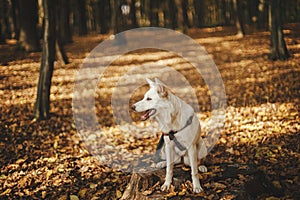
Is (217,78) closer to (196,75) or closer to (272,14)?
(196,75)

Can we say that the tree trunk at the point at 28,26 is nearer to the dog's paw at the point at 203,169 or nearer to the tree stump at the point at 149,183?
the tree stump at the point at 149,183

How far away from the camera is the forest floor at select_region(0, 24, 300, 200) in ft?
16.6

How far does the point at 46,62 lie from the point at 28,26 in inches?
359

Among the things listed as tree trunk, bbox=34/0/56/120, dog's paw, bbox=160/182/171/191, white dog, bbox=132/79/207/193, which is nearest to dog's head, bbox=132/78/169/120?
white dog, bbox=132/79/207/193

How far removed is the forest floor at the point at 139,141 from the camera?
5.06 metres

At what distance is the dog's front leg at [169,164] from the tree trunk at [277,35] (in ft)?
34.3

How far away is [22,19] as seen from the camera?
16.5 meters

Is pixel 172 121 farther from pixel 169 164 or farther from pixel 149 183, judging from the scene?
pixel 149 183

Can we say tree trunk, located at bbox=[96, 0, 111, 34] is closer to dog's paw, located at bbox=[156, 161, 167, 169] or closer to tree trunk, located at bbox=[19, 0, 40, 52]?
tree trunk, located at bbox=[19, 0, 40, 52]

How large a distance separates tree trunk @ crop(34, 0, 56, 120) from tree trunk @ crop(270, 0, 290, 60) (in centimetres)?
855

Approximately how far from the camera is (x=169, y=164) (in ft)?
14.4

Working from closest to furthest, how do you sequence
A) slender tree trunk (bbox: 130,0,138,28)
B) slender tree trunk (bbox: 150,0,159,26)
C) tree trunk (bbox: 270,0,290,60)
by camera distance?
tree trunk (bbox: 270,0,290,60), slender tree trunk (bbox: 130,0,138,28), slender tree trunk (bbox: 150,0,159,26)

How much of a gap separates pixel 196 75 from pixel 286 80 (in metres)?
3.72

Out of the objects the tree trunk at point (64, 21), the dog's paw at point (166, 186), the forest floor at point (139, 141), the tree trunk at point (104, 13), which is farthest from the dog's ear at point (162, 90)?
the tree trunk at point (104, 13)
